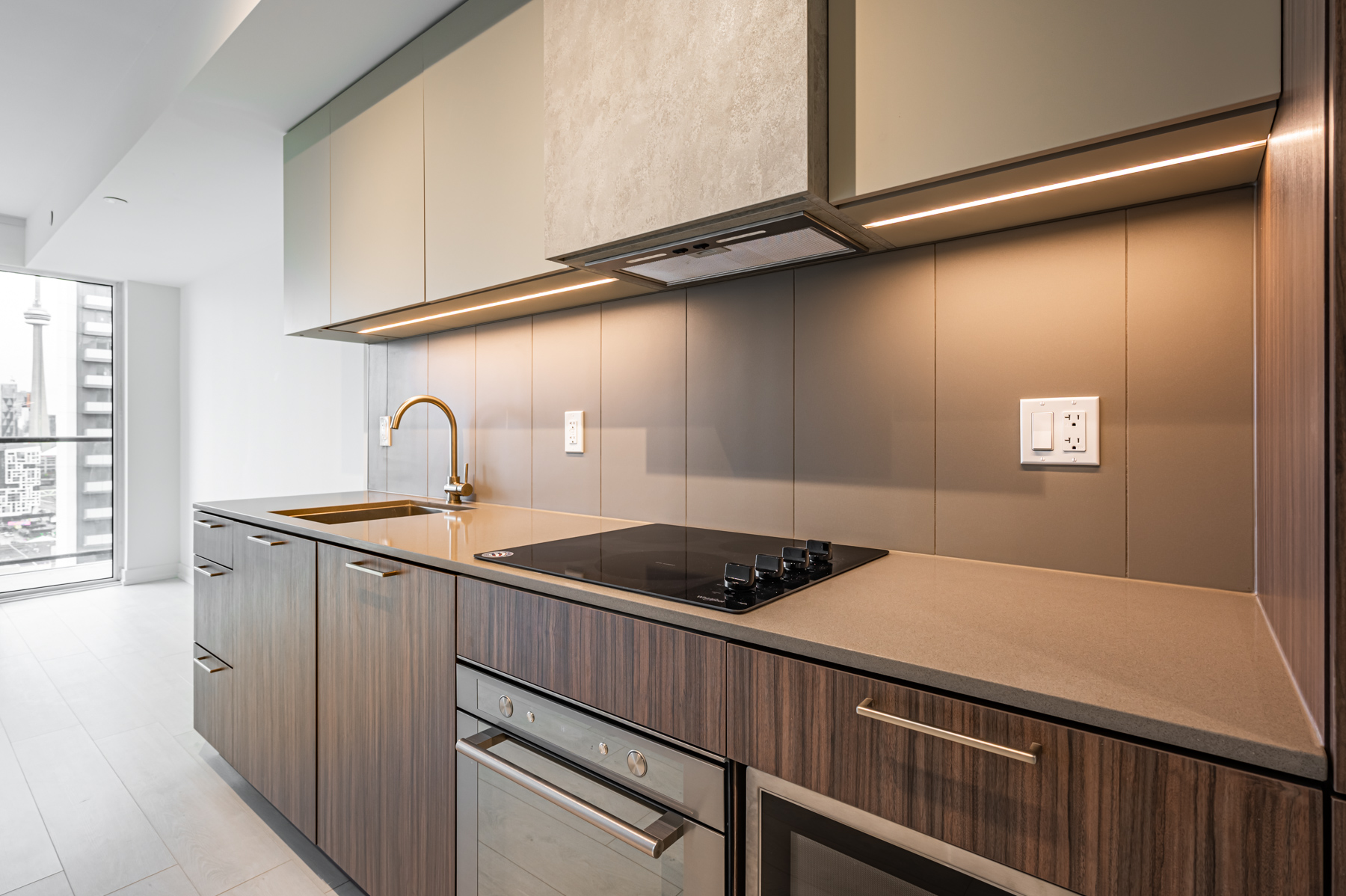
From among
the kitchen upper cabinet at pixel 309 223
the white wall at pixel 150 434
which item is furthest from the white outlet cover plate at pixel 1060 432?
the white wall at pixel 150 434

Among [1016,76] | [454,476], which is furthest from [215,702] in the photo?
[1016,76]

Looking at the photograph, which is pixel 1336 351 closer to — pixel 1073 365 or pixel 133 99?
pixel 1073 365

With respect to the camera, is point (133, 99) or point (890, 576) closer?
point (890, 576)

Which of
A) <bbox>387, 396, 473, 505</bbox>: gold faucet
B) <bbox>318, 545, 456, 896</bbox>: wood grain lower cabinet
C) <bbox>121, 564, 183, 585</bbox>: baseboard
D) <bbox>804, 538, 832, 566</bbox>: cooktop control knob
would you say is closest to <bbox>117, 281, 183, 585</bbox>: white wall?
<bbox>121, 564, 183, 585</bbox>: baseboard

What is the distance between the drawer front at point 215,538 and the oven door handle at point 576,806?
129cm

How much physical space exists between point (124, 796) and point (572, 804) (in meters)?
1.97

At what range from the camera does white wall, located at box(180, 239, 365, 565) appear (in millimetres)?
3236

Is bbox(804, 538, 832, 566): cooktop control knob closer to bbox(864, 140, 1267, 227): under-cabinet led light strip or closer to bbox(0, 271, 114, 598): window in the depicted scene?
bbox(864, 140, 1267, 227): under-cabinet led light strip

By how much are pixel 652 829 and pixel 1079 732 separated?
0.59 meters

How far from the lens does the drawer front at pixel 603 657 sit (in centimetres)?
88

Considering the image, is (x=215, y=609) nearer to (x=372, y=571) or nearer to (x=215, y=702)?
(x=215, y=702)

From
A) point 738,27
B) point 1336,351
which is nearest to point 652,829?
point 1336,351

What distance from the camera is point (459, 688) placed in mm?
1263

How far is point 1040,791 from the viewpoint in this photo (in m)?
0.63
